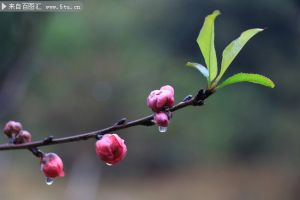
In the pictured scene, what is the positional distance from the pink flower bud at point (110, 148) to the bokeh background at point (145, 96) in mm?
1616

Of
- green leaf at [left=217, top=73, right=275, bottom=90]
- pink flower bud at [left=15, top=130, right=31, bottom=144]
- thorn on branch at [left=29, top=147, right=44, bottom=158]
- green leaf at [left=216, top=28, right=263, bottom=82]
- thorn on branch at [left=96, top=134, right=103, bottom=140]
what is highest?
green leaf at [left=216, top=28, right=263, bottom=82]

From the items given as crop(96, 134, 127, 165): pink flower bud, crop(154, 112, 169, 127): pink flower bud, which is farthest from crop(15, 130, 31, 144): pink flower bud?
crop(154, 112, 169, 127): pink flower bud

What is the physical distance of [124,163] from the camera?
831 centimetres

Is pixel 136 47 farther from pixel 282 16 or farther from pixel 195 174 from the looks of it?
pixel 195 174

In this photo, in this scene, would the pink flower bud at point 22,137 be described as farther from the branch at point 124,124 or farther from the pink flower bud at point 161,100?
the pink flower bud at point 161,100

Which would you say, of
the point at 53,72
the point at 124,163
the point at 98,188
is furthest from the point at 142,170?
the point at 53,72

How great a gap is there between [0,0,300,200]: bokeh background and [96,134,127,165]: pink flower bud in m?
1.62

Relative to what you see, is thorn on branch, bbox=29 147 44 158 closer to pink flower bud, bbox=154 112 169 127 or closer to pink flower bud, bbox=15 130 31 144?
pink flower bud, bbox=15 130 31 144

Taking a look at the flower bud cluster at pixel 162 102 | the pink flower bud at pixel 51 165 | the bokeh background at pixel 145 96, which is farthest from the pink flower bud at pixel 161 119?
the bokeh background at pixel 145 96

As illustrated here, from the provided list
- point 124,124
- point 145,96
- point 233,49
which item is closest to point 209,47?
point 233,49

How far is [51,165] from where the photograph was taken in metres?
0.72

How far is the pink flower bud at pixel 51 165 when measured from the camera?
0.72m

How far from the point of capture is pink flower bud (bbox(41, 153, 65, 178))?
28.2 inches

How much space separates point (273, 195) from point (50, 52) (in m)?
4.80
